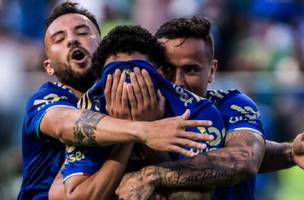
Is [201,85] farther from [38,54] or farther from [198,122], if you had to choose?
[38,54]

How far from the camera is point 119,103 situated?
5180mm

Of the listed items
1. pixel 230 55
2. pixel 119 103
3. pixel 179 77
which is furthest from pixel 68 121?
pixel 230 55

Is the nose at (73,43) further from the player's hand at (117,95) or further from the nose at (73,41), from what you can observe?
the player's hand at (117,95)

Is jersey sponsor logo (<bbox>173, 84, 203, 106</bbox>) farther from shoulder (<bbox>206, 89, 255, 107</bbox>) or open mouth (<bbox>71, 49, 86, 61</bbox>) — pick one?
open mouth (<bbox>71, 49, 86, 61</bbox>)

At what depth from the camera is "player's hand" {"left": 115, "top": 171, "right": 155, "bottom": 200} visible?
521cm

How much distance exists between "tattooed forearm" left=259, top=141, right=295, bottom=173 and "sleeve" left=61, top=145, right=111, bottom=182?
1332 millimetres

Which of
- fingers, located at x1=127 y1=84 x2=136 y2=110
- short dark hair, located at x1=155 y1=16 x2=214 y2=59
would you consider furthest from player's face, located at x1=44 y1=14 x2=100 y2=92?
fingers, located at x1=127 y1=84 x2=136 y2=110

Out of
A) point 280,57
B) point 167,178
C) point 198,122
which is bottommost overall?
point 280,57

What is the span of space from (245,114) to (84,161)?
99cm

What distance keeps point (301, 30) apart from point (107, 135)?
7.65 m

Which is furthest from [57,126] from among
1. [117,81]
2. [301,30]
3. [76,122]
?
[301,30]

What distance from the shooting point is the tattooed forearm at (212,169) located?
17.2 ft

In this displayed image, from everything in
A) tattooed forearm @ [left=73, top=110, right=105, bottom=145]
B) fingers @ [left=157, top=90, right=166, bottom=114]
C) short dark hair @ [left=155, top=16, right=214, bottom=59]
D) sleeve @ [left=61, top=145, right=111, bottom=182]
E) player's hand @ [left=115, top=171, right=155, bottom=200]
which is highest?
short dark hair @ [left=155, top=16, right=214, bottom=59]

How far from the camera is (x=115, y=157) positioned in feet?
17.2
